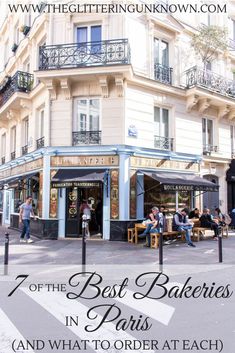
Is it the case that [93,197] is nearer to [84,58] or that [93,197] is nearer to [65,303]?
[84,58]

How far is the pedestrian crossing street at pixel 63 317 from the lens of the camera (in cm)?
398

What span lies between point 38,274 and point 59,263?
3.89 feet

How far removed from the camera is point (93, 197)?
46.6 feet

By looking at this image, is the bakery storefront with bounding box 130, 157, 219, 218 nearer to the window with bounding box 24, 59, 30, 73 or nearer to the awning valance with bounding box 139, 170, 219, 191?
the awning valance with bounding box 139, 170, 219, 191

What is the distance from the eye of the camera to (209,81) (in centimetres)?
1571

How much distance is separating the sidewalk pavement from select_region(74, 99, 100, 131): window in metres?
4.84

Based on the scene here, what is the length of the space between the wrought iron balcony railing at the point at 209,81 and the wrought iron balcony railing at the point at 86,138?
5.42 meters

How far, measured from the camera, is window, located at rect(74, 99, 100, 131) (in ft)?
44.3

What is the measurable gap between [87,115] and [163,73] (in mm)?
4334

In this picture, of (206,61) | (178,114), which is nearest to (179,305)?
(178,114)

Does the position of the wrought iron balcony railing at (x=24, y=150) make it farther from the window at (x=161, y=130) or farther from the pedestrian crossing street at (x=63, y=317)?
the pedestrian crossing street at (x=63, y=317)

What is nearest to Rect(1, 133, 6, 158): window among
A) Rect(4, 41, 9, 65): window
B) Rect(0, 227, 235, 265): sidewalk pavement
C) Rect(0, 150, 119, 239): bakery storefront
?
Rect(4, 41, 9, 65): window

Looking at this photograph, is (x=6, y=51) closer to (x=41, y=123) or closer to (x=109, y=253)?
(x=41, y=123)

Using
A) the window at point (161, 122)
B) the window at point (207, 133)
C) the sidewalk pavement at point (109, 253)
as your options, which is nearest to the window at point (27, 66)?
the window at point (161, 122)
